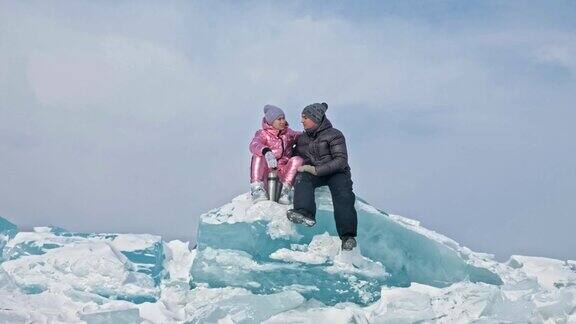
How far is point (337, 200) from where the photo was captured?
9.37m

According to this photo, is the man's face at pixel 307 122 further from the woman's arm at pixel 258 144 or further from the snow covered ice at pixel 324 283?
the snow covered ice at pixel 324 283

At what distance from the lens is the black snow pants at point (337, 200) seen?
9.27 metres

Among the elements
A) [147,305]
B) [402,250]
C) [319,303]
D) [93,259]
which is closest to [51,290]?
[93,259]

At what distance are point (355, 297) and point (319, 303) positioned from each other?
1.54 feet

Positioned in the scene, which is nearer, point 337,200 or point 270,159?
point 337,200

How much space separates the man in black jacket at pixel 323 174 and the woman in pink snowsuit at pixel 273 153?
0.62 ft

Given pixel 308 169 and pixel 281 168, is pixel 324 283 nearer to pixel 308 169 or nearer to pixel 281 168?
pixel 308 169

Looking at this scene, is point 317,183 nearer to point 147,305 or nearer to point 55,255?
point 147,305

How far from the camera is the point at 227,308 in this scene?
9336 mm

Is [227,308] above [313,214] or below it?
below

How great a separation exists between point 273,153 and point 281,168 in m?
0.23

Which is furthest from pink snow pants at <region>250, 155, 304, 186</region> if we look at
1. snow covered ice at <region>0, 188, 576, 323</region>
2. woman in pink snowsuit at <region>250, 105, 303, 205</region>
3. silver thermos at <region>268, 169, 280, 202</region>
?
snow covered ice at <region>0, 188, 576, 323</region>

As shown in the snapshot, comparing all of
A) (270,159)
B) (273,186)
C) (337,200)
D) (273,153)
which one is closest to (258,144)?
(273,153)

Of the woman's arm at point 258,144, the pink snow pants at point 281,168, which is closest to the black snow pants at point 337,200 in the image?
the pink snow pants at point 281,168
